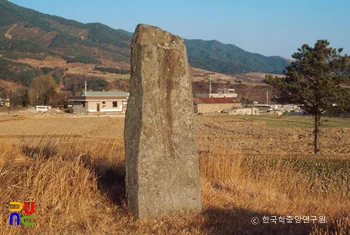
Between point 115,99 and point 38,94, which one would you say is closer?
point 115,99

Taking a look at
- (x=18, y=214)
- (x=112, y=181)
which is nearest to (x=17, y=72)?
(x=112, y=181)

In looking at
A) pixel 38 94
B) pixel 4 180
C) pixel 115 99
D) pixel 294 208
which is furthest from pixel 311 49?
pixel 38 94

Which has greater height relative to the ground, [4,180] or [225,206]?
[4,180]

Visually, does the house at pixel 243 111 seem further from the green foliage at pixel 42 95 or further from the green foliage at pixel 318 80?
the green foliage at pixel 318 80

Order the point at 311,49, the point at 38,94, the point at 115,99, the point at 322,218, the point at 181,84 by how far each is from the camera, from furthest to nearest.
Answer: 1. the point at 38,94
2. the point at 115,99
3. the point at 311,49
4. the point at 181,84
5. the point at 322,218

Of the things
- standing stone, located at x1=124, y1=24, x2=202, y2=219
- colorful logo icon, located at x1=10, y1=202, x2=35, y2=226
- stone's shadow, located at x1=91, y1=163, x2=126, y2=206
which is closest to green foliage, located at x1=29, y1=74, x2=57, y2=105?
stone's shadow, located at x1=91, y1=163, x2=126, y2=206

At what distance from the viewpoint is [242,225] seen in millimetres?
5004

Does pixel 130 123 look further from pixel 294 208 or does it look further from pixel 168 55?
pixel 294 208

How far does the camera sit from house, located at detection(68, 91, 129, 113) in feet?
237

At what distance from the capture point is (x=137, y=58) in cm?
573

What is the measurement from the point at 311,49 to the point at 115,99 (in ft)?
188

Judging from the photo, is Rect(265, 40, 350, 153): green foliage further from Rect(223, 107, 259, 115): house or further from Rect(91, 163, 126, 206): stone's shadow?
Rect(223, 107, 259, 115): house

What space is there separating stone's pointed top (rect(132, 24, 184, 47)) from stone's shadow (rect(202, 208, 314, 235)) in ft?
8.38

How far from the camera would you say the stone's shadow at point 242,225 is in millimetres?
4824
